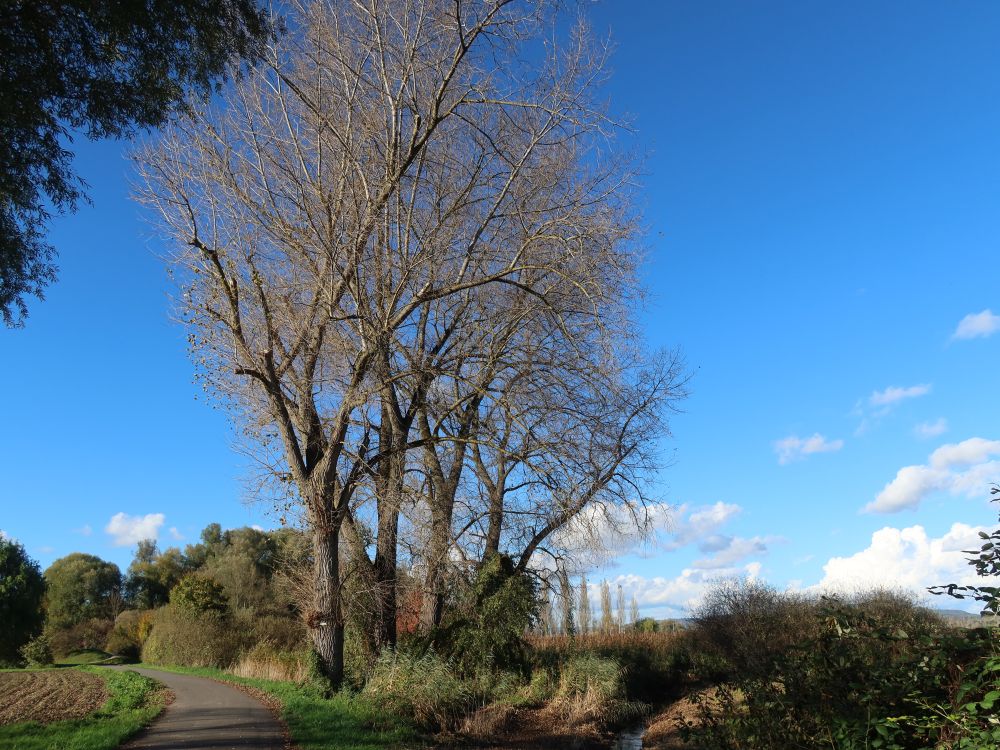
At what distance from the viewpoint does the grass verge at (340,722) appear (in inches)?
388

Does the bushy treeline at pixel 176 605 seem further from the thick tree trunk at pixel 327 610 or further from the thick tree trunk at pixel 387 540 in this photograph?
the thick tree trunk at pixel 327 610

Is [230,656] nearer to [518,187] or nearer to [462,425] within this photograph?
[462,425]

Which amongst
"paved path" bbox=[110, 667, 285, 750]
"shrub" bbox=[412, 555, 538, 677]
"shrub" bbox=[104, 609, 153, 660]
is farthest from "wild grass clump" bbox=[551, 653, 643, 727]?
"shrub" bbox=[104, 609, 153, 660]

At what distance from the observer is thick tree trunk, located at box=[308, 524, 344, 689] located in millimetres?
13641

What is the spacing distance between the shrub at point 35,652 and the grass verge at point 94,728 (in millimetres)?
27612

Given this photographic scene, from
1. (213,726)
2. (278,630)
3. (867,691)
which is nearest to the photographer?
(867,691)

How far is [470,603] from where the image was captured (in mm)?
16266

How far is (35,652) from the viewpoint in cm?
3541

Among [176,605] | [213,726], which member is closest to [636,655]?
[213,726]

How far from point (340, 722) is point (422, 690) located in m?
2.19

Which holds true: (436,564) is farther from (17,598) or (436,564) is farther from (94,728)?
(17,598)

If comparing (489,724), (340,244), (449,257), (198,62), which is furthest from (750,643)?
(198,62)

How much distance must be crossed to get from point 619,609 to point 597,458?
25.0 m

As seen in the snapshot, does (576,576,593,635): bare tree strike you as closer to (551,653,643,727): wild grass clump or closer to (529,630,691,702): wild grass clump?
(529,630,691,702): wild grass clump
